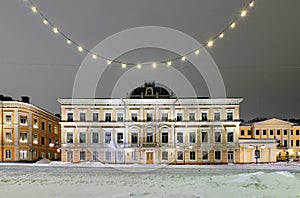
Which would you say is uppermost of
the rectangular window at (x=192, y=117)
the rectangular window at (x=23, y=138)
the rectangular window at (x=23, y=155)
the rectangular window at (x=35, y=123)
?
the rectangular window at (x=192, y=117)

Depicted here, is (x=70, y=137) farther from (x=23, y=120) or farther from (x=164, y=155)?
(x=164, y=155)

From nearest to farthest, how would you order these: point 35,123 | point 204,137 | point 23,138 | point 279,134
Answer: point 204,137, point 23,138, point 35,123, point 279,134

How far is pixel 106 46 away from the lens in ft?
81.3

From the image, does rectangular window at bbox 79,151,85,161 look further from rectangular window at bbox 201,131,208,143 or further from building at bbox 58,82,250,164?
rectangular window at bbox 201,131,208,143

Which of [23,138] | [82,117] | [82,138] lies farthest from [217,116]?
[23,138]

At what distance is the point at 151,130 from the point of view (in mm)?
55156

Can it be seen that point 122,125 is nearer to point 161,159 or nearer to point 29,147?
point 161,159

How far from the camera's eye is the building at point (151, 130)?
54781 mm

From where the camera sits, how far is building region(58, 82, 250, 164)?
180 feet

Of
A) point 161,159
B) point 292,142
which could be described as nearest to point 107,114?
point 161,159

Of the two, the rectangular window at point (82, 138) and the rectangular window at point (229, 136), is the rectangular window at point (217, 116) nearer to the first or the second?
the rectangular window at point (229, 136)

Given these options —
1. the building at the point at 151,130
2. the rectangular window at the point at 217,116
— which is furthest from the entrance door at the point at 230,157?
the rectangular window at the point at 217,116

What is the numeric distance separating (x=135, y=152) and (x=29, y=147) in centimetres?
1748

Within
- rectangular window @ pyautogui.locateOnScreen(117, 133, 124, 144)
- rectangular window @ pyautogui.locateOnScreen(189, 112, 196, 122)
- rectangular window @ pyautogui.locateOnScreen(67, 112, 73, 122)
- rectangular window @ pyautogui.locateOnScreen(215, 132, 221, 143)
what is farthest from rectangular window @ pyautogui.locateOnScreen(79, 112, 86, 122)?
rectangular window @ pyautogui.locateOnScreen(215, 132, 221, 143)
